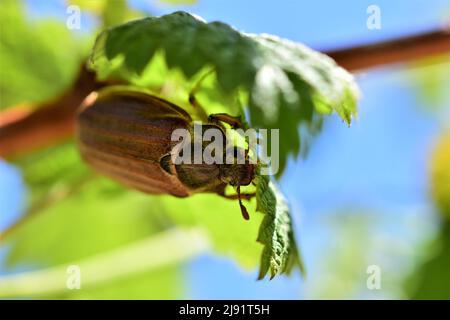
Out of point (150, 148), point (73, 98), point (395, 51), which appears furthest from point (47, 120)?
point (395, 51)

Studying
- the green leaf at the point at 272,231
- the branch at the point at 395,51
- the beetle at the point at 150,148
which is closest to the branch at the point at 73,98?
the branch at the point at 395,51

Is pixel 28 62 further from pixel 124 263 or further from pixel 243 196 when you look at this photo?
pixel 243 196

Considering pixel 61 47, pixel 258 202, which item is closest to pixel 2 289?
pixel 61 47

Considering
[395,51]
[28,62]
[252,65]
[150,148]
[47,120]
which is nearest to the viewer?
[252,65]

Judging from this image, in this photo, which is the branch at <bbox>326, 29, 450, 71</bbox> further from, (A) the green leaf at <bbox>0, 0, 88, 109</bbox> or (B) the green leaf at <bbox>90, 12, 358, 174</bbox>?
(A) the green leaf at <bbox>0, 0, 88, 109</bbox>

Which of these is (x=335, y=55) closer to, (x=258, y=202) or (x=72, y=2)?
(x=258, y=202)

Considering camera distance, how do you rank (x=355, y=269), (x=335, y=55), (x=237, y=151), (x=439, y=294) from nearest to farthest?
(x=237, y=151) → (x=335, y=55) → (x=439, y=294) → (x=355, y=269)
